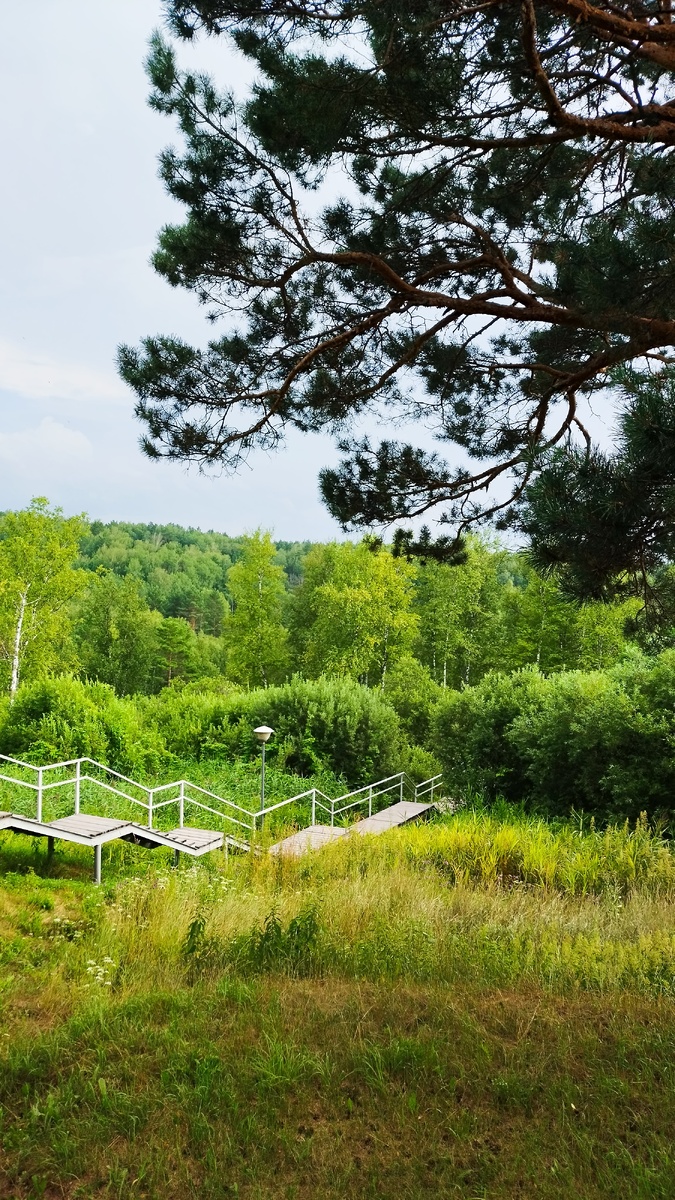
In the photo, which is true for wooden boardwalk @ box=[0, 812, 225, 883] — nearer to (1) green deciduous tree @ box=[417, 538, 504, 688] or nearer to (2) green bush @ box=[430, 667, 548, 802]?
(2) green bush @ box=[430, 667, 548, 802]

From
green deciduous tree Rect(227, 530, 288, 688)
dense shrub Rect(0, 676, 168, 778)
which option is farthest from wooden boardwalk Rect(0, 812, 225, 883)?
green deciduous tree Rect(227, 530, 288, 688)

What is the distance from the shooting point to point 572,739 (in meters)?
11.5

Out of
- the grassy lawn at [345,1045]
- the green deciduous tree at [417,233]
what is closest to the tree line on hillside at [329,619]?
the green deciduous tree at [417,233]

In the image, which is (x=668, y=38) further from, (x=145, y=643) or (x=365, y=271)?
(x=145, y=643)

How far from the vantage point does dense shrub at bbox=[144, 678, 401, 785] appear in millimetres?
18266

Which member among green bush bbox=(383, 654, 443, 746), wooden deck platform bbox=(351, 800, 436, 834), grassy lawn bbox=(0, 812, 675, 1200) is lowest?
wooden deck platform bbox=(351, 800, 436, 834)

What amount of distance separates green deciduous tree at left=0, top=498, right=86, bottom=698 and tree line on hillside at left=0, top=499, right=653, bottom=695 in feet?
0.14

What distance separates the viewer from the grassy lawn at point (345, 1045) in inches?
121

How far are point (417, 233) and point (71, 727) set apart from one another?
43.6ft

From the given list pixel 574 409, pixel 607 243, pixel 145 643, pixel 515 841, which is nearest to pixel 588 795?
pixel 515 841

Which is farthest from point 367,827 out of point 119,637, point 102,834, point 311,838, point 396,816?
point 119,637

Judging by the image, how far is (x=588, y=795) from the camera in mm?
11469

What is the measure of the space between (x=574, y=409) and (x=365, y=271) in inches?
87.1

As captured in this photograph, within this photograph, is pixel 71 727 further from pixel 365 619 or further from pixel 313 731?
pixel 365 619
